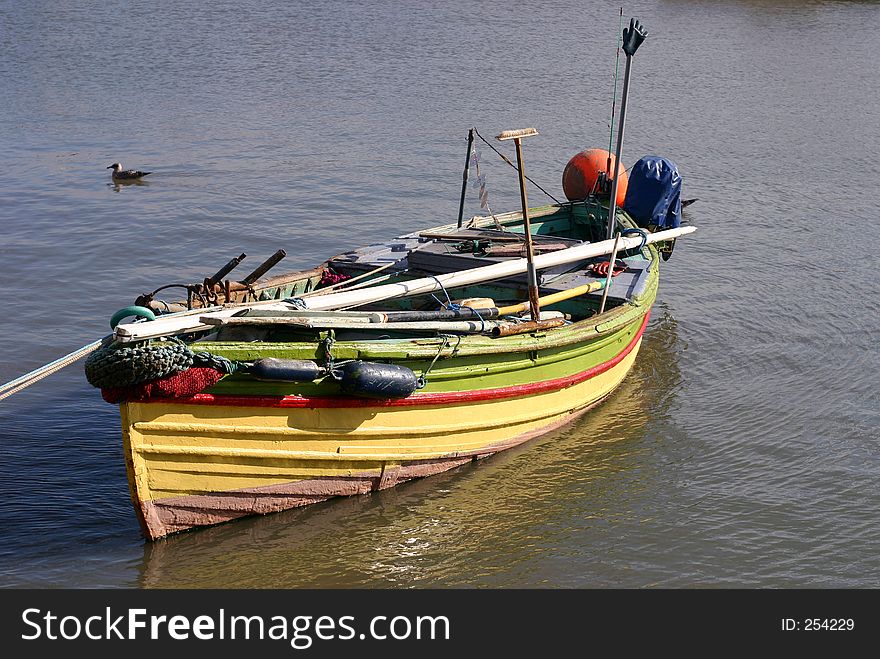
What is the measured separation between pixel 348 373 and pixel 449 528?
174 cm

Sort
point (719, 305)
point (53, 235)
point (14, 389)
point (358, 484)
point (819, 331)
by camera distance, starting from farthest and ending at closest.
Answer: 1. point (53, 235)
2. point (719, 305)
3. point (819, 331)
4. point (358, 484)
5. point (14, 389)

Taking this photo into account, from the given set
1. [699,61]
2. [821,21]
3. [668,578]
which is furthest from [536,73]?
[668,578]

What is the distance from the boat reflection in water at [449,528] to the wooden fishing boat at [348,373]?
166mm

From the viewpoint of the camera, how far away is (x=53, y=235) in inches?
664

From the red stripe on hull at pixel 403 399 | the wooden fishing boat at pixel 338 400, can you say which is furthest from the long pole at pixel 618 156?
the red stripe on hull at pixel 403 399

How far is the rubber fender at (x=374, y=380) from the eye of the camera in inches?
322

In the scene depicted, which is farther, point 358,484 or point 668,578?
point 358,484

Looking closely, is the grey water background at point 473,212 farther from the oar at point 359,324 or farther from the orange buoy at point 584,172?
the orange buoy at point 584,172

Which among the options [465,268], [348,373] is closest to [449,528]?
[348,373]

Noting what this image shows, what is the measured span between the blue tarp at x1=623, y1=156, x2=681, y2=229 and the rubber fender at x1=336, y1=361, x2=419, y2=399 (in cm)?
673

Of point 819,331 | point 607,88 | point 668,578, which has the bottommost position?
point 668,578

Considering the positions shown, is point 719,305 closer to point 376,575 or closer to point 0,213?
point 376,575

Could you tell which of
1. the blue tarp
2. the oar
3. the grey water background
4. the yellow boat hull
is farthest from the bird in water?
the yellow boat hull

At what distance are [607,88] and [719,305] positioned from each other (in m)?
13.1
